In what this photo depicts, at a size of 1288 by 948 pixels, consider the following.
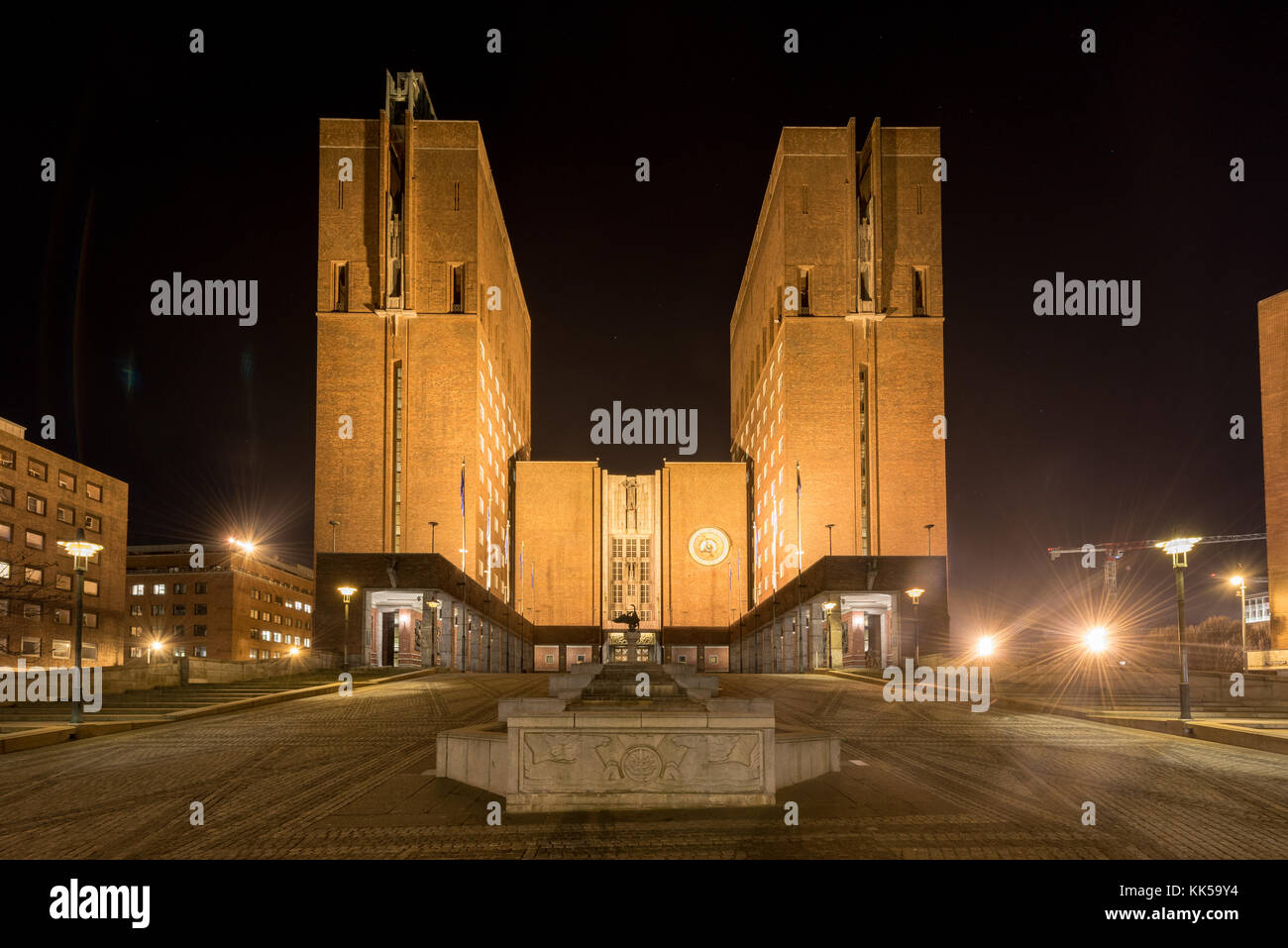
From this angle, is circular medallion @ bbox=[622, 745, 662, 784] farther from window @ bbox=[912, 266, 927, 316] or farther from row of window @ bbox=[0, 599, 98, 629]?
row of window @ bbox=[0, 599, 98, 629]

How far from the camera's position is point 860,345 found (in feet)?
220

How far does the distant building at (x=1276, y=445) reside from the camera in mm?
49188

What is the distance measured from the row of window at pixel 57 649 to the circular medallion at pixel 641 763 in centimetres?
6628

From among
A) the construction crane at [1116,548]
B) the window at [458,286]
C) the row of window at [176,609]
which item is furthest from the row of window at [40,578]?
the construction crane at [1116,548]

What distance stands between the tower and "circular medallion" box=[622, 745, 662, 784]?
54.4 meters

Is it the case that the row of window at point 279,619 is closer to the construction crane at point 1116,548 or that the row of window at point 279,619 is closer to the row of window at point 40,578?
the row of window at point 40,578

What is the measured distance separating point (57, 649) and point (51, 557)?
688cm

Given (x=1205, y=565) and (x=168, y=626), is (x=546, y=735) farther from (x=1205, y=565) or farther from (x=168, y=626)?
(x=1205, y=565)

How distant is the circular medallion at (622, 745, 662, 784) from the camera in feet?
31.4

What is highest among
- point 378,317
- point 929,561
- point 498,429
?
point 378,317

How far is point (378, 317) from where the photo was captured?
6494cm

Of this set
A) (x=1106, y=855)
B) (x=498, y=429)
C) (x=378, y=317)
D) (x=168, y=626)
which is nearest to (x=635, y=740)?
(x=1106, y=855)

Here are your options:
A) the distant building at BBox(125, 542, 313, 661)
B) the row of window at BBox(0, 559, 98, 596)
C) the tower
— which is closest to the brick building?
the row of window at BBox(0, 559, 98, 596)
